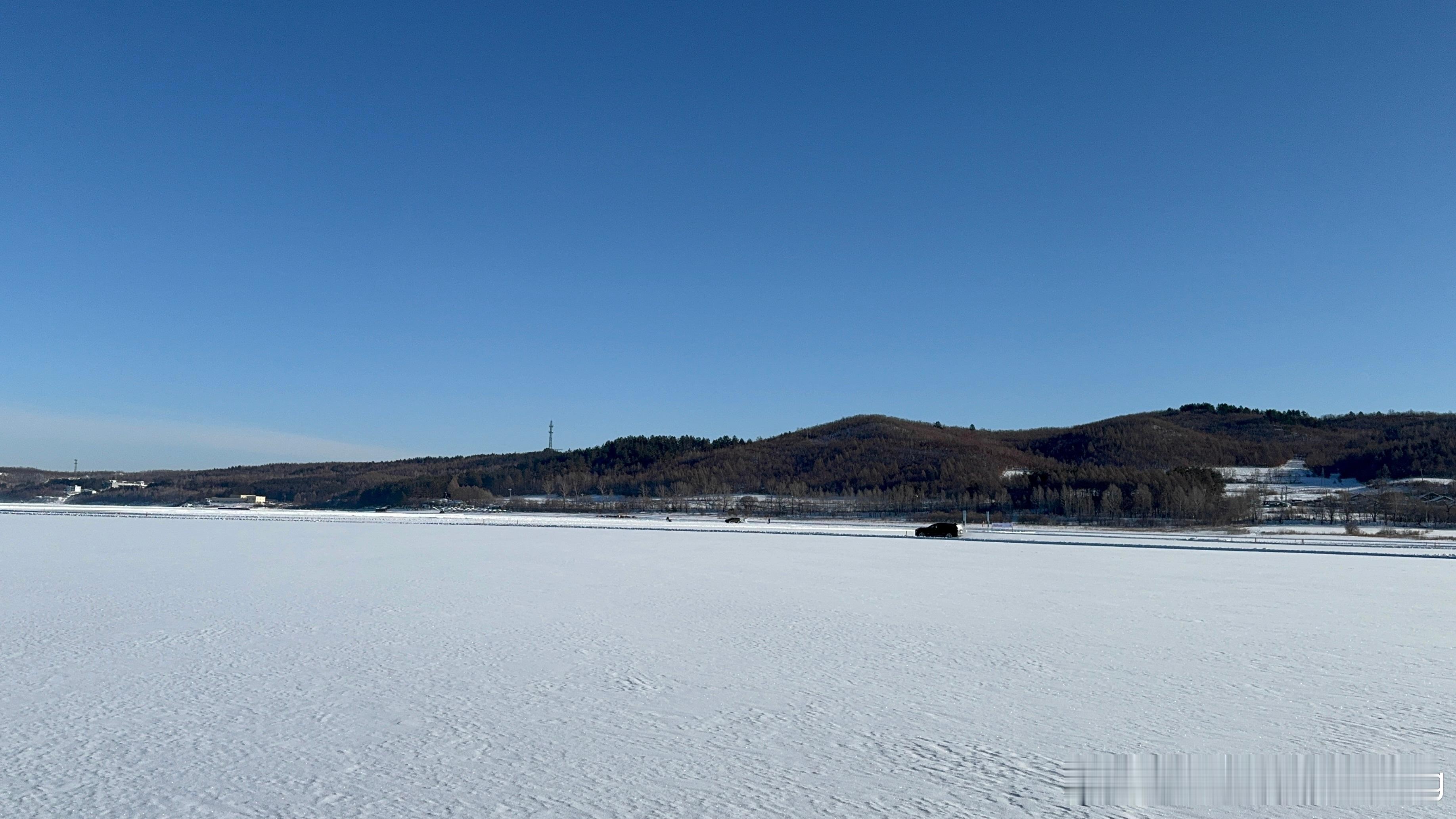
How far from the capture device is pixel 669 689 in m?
8.95

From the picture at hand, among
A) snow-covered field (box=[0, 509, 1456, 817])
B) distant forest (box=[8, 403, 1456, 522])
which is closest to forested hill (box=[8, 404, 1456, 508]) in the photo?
distant forest (box=[8, 403, 1456, 522])

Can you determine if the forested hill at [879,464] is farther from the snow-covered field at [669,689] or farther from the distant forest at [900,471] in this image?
the snow-covered field at [669,689]

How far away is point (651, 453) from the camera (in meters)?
190

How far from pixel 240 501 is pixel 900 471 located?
114 meters

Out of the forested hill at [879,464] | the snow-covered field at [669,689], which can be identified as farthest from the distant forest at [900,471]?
the snow-covered field at [669,689]

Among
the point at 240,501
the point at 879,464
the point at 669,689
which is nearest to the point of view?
the point at 669,689

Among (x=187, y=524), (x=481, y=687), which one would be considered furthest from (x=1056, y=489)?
(x=481, y=687)

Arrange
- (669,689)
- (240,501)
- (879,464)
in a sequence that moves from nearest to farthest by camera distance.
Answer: (669,689), (240,501), (879,464)

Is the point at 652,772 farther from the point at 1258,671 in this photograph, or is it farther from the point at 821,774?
the point at 1258,671

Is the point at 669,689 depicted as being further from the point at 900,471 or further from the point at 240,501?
the point at 240,501

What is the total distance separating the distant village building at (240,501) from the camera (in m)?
149

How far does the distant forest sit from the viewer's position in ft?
388

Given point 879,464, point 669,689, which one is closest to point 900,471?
point 879,464

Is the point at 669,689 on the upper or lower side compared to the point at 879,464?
lower
